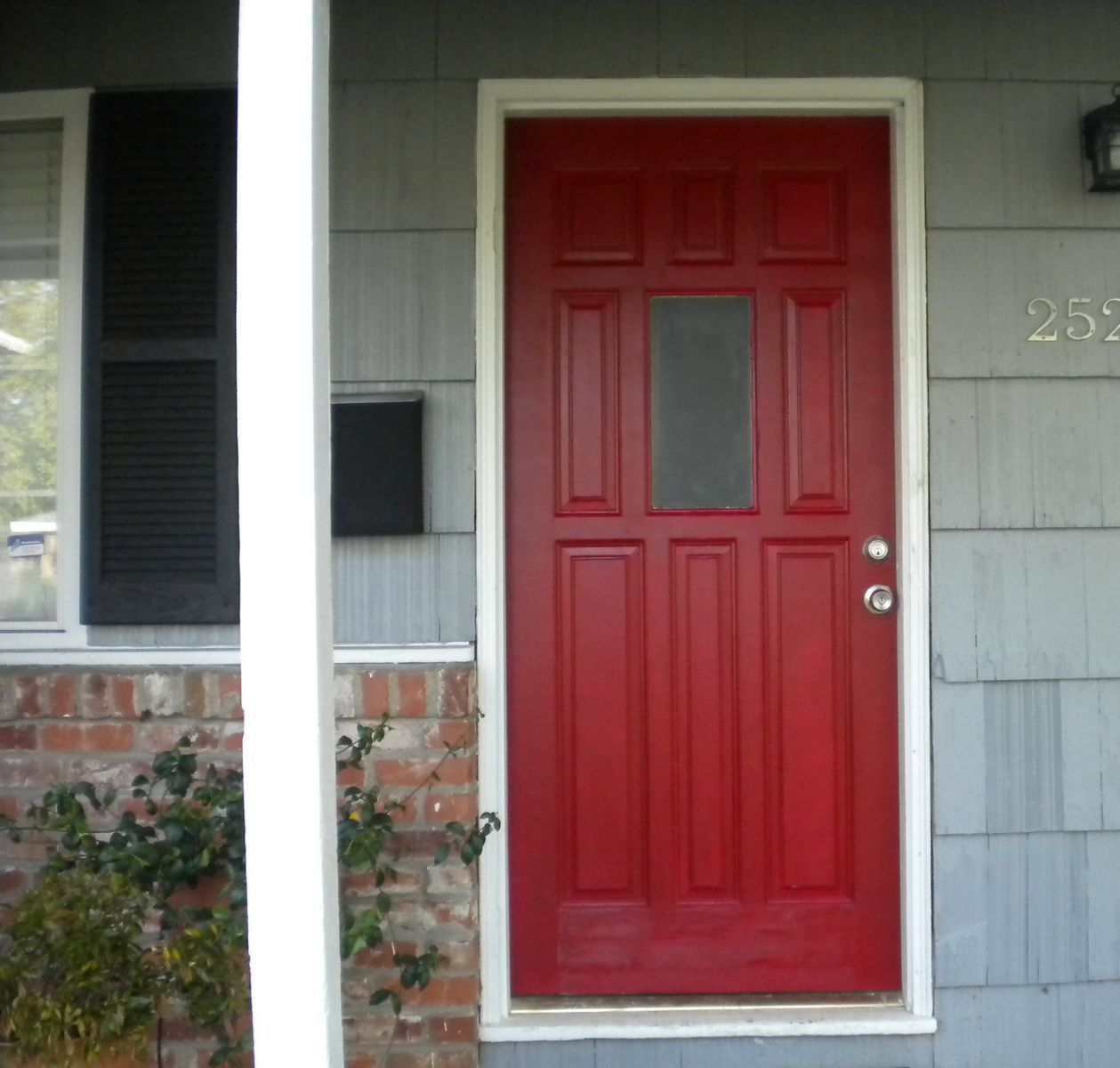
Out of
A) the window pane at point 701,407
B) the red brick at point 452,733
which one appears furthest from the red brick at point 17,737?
the window pane at point 701,407

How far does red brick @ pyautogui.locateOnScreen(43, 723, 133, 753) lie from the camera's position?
100 inches

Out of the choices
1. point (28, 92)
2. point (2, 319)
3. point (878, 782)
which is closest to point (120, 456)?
point (2, 319)

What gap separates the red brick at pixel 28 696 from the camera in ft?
8.36

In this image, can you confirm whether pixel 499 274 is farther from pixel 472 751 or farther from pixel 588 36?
pixel 472 751

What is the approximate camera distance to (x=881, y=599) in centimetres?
273

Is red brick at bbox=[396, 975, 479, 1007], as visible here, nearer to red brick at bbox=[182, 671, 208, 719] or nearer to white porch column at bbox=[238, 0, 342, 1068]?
red brick at bbox=[182, 671, 208, 719]

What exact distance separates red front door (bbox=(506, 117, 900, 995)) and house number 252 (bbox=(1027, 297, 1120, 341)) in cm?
34

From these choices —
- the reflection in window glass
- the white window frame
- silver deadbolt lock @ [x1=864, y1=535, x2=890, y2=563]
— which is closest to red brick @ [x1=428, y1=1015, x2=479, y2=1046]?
the white window frame

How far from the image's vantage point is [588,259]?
109 inches

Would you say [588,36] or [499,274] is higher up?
[588,36]

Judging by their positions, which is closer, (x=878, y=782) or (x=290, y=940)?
(x=290, y=940)

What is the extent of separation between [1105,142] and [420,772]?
207 cm

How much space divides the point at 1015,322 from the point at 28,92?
2.35 m

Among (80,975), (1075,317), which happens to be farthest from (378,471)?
(1075,317)
